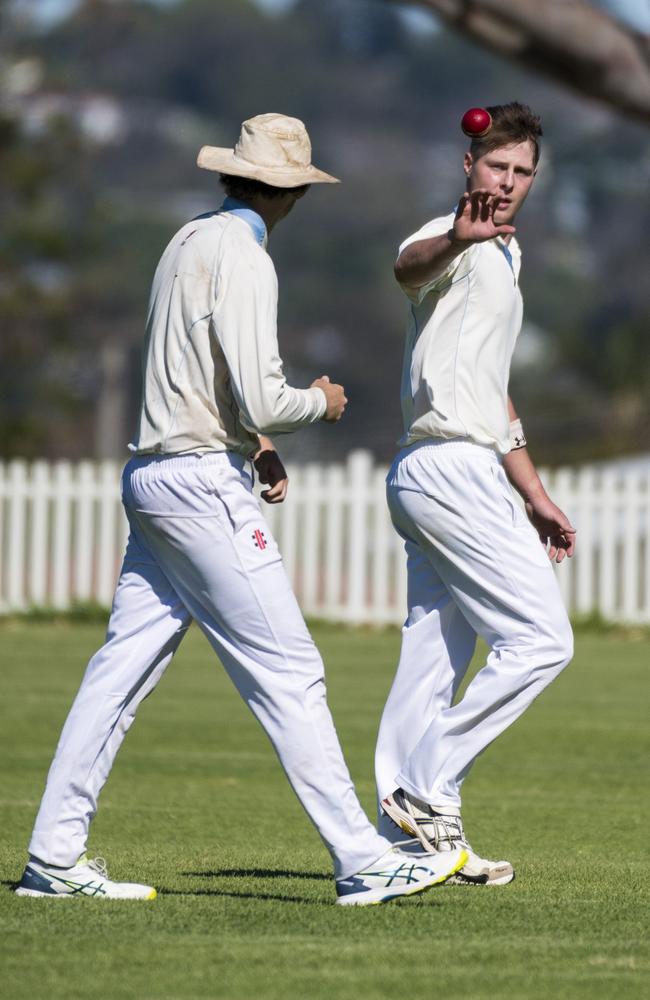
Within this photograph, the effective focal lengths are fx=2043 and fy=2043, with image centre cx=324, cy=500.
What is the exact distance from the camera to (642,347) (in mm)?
41188

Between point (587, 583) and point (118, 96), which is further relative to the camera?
point (118, 96)

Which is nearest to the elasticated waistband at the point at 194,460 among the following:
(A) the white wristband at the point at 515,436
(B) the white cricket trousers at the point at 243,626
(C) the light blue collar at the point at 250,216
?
(B) the white cricket trousers at the point at 243,626

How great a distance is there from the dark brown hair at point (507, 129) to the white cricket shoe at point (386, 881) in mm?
1984

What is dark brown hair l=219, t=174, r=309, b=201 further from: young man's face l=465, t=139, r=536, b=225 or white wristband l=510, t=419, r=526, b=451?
white wristband l=510, t=419, r=526, b=451

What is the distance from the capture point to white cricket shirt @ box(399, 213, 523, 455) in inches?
227

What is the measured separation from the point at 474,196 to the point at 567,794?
11.2 feet

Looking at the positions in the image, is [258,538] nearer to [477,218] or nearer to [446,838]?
[477,218]

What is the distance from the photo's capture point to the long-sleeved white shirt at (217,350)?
5.18 m

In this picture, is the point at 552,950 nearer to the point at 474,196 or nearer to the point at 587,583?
the point at 474,196

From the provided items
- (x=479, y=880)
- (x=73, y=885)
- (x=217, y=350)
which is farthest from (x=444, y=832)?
(x=217, y=350)

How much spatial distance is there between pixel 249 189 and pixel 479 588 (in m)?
1.29

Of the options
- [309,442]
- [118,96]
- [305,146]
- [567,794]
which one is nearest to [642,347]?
[309,442]

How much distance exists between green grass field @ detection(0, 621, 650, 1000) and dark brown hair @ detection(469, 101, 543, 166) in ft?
6.87

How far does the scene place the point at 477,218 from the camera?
5.32 meters
